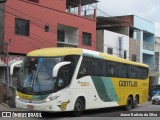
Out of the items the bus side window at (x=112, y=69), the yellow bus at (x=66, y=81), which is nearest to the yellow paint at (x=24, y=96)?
the yellow bus at (x=66, y=81)

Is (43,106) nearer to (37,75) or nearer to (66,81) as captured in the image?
(37,75)

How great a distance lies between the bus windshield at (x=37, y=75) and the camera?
55.2ft

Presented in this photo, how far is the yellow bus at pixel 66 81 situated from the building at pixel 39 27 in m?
10.1

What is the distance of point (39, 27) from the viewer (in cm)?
3209

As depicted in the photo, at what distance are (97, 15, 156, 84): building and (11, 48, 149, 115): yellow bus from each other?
26.3 meters

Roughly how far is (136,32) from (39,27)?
24.2 m

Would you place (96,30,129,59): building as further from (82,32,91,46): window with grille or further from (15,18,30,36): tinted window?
(15,18,30,36): tinted window

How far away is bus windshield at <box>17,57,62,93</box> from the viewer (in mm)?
16828

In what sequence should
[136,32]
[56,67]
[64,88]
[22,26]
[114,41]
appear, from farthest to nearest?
[136,32], [114,41], [22,26], [64,88], [56,67]

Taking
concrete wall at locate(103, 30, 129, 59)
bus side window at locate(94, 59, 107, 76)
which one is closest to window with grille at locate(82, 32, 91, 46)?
concrete wall at locate(103, 30, 129, 59)

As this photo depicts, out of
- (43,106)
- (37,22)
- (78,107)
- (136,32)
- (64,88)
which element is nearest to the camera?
(43,106)

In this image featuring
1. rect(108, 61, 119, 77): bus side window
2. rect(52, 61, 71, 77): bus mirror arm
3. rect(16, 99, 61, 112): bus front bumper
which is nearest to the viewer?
rect(52, 61, 71, 77): bus mirror arm

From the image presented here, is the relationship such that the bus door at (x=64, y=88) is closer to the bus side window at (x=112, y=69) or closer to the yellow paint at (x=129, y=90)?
the bus side window at (x=112, y=69)

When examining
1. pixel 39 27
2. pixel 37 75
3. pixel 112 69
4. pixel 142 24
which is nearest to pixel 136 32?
pixel 142 24
